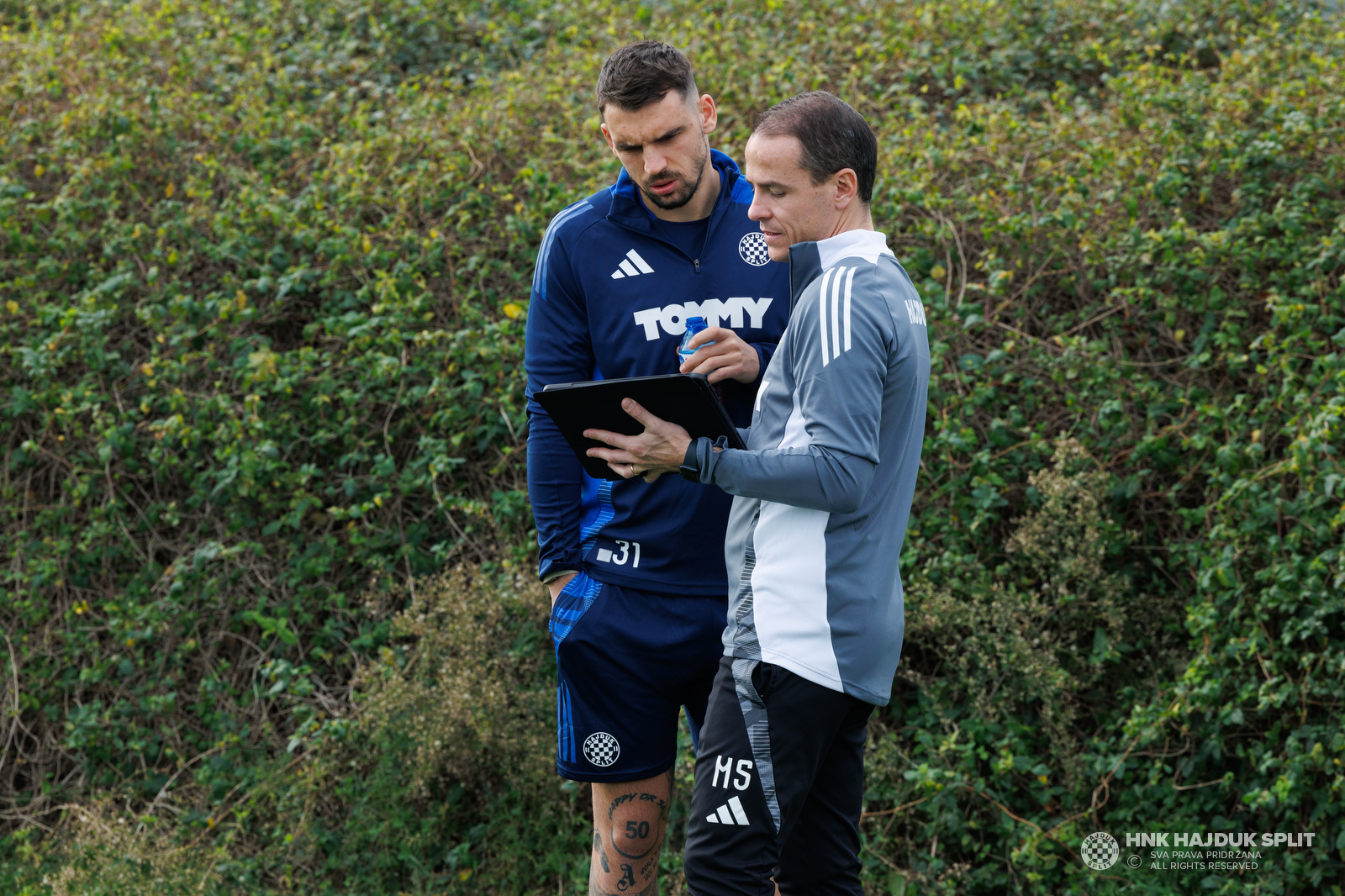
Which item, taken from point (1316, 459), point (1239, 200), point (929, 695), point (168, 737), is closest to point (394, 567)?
point (168, 737)

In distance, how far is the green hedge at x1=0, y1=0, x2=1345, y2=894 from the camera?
374 cm

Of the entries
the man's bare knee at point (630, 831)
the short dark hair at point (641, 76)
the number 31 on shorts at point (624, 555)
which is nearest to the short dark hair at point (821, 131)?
the short dark hair at point (641, 76)

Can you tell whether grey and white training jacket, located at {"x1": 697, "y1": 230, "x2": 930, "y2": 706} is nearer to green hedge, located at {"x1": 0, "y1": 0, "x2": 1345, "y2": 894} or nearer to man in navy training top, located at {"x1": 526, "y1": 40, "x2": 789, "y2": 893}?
man in navy training top, located at {"x1": 526, "y1": 40, "x2": 789, "y2": 893}

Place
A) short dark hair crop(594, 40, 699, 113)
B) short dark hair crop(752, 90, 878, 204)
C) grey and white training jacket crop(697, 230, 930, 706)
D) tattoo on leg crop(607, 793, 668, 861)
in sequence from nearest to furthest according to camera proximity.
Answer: grey and white training jacket crop(697, 230, 930, 706) < short dark hair crop(752, 90, 878, 204) < short dark hair crop(594, 40, 699, 113) < tattoo on leg crop(607, 793, 668, 861)

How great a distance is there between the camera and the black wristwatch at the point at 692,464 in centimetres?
230

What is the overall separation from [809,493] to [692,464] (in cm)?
33

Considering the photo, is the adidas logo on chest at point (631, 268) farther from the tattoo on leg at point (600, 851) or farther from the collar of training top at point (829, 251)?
the tattoo on leg at point (600, 851)

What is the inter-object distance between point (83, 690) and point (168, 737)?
1.84 ft

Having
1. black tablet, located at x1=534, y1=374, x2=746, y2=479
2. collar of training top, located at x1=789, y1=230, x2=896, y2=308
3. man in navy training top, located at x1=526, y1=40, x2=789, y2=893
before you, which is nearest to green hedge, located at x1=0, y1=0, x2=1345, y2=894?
man in navy training top, located at x1=526, y1=40, x2=789, y2=893

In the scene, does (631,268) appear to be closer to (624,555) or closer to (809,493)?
(624,555)

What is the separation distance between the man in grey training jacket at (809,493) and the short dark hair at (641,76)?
38 cm

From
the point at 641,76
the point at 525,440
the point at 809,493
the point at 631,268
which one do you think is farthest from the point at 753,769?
the point at 525,440

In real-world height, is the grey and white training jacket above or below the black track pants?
above

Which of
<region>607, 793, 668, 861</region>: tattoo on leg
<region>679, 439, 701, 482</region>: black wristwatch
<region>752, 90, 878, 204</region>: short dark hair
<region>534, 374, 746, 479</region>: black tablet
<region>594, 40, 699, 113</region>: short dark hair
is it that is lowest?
<region>607, 793, 668, 861</region>: tattoo on leg
